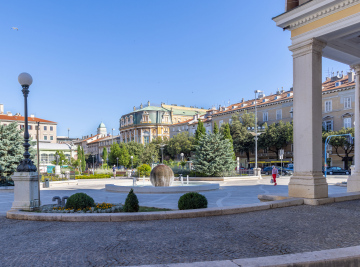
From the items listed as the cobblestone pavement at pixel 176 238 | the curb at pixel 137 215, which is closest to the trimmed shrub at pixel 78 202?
the curb at pixel 137 215

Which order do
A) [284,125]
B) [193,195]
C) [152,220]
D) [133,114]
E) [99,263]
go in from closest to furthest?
[99,263] → [152,220] → [193,195] → [284,125] → [133,114]

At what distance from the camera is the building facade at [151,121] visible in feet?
374

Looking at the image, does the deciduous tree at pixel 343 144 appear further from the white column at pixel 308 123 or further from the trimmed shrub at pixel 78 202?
the trimmed shrub at pixel 78 202

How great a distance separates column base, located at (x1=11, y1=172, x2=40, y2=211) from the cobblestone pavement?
5.04 ft

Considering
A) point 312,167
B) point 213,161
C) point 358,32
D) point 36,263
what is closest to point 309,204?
point 312,167

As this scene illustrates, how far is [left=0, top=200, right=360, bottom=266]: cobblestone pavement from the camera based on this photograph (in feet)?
15.5

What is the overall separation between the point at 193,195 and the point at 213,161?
24013 mm

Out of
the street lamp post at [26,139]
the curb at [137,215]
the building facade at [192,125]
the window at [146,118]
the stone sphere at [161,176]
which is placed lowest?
the stone sphere at [161,176]

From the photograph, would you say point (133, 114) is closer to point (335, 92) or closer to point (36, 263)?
point (335, 92)

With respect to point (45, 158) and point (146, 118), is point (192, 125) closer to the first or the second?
point (146, 118)

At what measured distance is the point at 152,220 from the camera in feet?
25.2

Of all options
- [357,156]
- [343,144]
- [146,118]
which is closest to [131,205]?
[357,156]

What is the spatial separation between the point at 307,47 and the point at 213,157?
23550 mm

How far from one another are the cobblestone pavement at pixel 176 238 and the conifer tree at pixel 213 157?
24.4 metres
